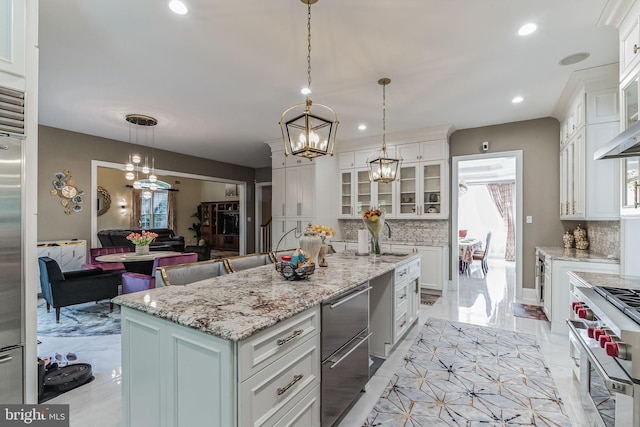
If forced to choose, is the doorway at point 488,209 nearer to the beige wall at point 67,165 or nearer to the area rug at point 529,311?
the area rug at point 529,311

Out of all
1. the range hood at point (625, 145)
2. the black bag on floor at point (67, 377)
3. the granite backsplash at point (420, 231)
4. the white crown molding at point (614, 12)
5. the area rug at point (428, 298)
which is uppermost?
the white crown molding at point (614, 12)

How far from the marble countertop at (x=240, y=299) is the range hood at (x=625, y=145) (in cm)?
163

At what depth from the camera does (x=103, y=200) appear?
8.70 metres

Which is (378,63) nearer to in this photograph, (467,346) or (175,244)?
(467,346)

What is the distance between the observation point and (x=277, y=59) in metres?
2.87

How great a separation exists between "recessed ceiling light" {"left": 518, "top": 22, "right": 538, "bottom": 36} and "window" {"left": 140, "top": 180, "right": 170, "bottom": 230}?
32.9 ft

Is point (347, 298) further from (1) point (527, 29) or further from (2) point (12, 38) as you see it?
(1) point (527, 29)

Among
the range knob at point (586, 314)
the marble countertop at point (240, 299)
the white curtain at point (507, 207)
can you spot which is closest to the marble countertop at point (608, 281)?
the range knob at point (586, 314)

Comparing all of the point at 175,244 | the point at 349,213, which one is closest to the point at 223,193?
the point at 175,244

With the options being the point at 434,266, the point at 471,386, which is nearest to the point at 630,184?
the point at 471,386

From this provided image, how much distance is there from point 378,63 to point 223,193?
9.29 m

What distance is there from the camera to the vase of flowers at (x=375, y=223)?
326cm

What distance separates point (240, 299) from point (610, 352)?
1.73 m

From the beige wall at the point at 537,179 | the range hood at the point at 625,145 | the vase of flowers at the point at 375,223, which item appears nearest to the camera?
the range hood at the point at 625,145
